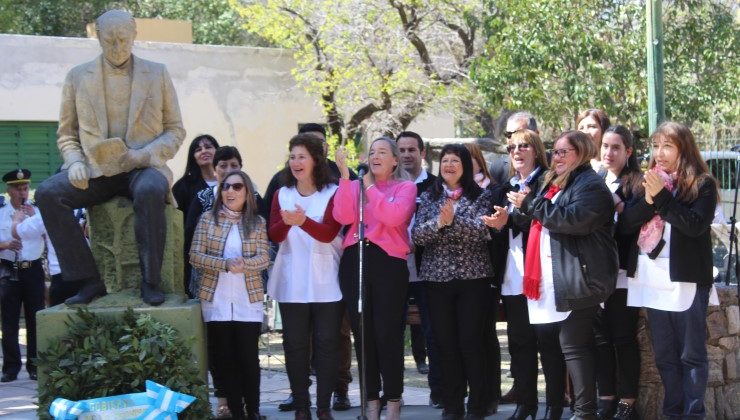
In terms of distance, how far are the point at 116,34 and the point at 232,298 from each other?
1783 millimetres

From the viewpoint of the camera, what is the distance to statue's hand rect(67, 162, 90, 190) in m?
6.57

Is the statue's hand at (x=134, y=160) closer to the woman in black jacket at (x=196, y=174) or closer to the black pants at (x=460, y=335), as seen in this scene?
the woman in black jacket at (x=196, y=174)

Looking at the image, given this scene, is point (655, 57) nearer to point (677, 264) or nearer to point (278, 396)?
point (677, 264)

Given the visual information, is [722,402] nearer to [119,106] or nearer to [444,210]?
[444,210]

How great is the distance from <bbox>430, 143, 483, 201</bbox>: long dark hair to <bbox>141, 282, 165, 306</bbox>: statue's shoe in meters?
1.83

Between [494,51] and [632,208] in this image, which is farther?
[494,51]

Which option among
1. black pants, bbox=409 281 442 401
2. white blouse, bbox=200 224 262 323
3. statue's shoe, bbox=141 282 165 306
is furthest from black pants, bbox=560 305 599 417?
statue's shoe, bbox=141 282 165 306

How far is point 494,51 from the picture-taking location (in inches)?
577

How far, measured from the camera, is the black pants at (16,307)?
32.4ft

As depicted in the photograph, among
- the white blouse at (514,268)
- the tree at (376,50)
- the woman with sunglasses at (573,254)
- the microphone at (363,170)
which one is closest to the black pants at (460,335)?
the white blouse at (514,268)

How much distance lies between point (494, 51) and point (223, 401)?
847cm

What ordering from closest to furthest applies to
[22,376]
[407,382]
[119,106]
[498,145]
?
[119,106]
[407,382]
[22,376]
[498,145]

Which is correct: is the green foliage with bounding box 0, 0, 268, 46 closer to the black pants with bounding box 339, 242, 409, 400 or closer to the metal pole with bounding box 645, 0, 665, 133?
the metal pole with bounding box 645, 0, 665, 133

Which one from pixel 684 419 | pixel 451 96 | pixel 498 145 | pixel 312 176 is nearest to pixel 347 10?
pixel 451 96
